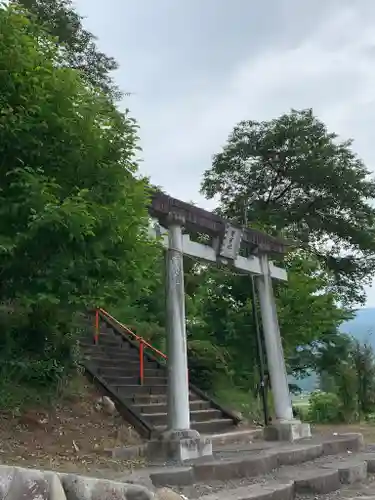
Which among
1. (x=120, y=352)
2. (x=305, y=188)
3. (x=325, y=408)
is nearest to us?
(x=120, y=352)

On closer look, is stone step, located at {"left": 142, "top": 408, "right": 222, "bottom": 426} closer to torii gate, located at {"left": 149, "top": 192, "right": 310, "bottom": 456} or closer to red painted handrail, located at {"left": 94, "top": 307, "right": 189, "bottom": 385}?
red painted handrail, located at {"left": 94, "top": 307, "right": 189, "bottom": 385}

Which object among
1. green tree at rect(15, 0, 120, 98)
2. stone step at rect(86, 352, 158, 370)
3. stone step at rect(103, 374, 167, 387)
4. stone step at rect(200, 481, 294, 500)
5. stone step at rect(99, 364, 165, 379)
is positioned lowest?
stone step at rect(200, 481, 294, 500)

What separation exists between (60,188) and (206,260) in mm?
3692

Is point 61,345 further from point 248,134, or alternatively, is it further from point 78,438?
point 248,134

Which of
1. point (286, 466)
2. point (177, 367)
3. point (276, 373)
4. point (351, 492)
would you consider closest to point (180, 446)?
point (177, 367)

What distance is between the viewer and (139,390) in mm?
9461

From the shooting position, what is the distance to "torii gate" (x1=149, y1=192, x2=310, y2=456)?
7.31 meters

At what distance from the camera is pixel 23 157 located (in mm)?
5914

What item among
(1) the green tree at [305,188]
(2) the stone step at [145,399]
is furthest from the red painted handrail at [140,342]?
(1) the green tree at [305,188]

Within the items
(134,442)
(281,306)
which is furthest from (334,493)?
(281,306)

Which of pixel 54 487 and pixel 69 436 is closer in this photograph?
pixel 54 487

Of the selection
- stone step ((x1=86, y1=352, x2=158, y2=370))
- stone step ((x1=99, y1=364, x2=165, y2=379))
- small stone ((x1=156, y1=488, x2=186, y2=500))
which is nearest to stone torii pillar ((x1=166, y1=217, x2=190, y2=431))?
small stone ((x1=156, y1=488, x2=186, y2=500))

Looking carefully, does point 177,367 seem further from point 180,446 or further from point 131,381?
point 131,381

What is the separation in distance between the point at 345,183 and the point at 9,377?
60.5 feet
